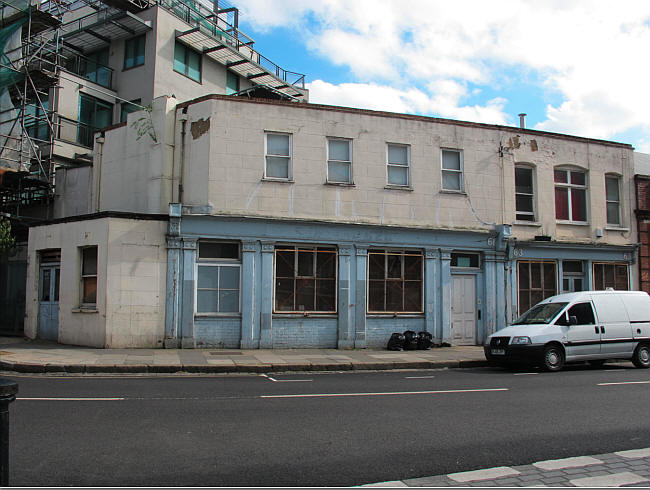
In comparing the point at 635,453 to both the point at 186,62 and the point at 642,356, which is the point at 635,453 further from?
the point at 186,62

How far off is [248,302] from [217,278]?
116 cm

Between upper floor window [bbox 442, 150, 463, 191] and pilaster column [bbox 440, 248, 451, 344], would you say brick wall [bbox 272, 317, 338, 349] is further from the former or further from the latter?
upper floor window [bbox 442, 150, 463, 191]

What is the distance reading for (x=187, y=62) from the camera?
91.0 ft

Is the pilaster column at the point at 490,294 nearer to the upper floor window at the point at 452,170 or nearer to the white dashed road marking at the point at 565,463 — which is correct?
the upper floor window at the point at 452,170

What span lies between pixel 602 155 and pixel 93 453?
21186mm

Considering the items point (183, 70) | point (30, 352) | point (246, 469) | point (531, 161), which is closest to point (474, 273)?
point (531, 161)

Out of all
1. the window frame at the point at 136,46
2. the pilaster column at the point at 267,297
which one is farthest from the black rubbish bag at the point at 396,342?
the window frame at the point at 136,46

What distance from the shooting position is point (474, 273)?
19.0m

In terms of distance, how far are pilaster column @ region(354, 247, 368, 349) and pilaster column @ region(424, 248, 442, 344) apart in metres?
2.18

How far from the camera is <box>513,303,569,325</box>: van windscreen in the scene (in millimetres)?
14188

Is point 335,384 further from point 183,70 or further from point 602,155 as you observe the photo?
point 183,70

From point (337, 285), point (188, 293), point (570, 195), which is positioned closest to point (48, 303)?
point (188, 293)

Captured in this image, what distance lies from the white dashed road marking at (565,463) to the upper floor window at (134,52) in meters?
25.7

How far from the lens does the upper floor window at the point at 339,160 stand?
1770cm
